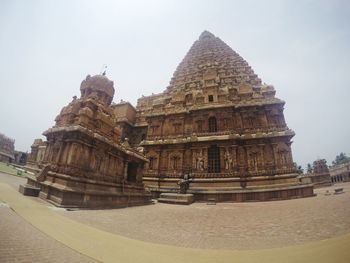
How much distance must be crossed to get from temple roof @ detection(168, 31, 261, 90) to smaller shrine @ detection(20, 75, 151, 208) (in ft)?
55.6

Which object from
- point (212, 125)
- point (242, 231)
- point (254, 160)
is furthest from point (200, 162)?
point (242, 231)

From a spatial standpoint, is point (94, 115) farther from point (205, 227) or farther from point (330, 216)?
point (330, 216)

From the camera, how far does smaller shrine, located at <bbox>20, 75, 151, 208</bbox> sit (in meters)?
11.4

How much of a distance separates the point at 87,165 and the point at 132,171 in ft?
→ 20.2

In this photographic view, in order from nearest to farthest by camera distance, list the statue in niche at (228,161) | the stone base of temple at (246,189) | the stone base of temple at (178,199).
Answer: the stone base of temple at (178,199) < the stone base of temple at (246,189) < the statue in niche at (228,161)

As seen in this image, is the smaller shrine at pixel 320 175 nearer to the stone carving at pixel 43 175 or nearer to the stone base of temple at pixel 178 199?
the stone base of temple at pixel 178 199

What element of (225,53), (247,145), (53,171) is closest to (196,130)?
(247,145)

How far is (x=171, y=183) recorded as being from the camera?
2155cm

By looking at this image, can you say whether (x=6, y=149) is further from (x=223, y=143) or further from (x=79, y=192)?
(x=223, y=143)

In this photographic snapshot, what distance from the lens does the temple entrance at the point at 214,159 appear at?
21344mm

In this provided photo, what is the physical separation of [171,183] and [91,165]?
10487mm

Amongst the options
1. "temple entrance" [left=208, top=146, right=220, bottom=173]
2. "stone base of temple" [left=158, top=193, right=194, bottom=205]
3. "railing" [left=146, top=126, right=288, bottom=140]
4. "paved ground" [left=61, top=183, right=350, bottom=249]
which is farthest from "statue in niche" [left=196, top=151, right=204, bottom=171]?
"paved ground" [left=61, top=183, right=350, bottom=249]

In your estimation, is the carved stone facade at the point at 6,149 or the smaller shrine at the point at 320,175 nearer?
the smaller shrine at the point at 320,175

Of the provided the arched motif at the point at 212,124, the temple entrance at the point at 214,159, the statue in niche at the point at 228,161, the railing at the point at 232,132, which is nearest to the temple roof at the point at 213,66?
the arched motif at the point at 212,124
